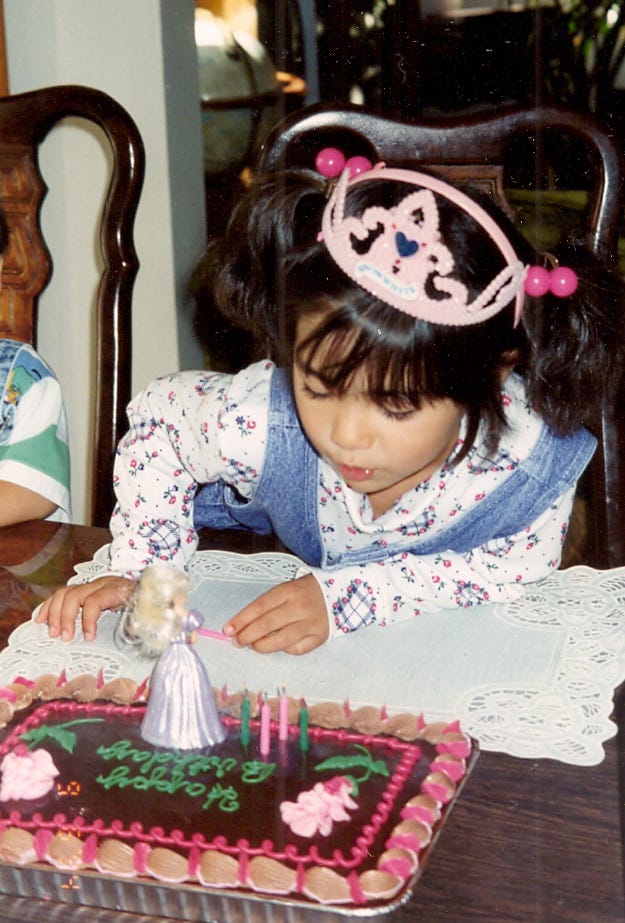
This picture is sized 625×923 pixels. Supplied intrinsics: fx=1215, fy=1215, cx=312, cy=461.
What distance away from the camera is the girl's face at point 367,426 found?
0.88 m

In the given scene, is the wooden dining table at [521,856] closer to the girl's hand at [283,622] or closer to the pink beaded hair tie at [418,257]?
the girl's hand at [283,622]

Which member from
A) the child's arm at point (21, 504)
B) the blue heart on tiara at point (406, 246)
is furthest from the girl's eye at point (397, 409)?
the child's arm at point (21, 504)

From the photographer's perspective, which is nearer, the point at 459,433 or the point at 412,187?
the point at 412,187

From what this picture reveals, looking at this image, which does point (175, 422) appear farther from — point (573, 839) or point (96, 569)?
point (573, 839)

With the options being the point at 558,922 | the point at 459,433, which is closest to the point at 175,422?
the point at 459,433

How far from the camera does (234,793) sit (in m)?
0.66

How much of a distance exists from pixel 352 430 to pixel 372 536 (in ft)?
0.98

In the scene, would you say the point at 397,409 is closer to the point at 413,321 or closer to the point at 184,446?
the point at 413,321

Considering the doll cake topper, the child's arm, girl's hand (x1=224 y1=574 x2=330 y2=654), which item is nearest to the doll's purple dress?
the doll cake topper

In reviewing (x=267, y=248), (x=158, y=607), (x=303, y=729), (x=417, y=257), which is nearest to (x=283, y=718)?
(x=303, y=729)

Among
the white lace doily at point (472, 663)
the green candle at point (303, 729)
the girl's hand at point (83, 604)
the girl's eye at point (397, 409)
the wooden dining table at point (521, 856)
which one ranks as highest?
the girl's eye at point (397, 409)

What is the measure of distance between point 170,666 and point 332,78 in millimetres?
2704

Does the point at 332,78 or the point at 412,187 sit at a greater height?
the point at 332,78

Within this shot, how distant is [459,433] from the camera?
1083 mm
